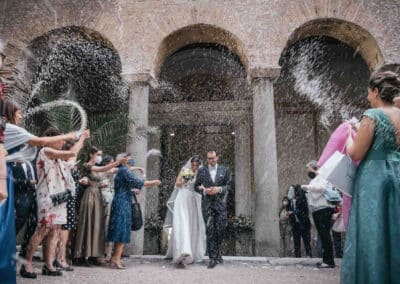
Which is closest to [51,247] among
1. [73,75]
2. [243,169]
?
[243,169]

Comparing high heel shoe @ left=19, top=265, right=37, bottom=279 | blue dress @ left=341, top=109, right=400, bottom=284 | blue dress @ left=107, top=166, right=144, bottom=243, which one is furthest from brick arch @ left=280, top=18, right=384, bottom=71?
high heel shoe @ left=19, top=265, right=37, bottom=279

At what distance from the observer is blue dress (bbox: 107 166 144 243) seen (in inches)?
238

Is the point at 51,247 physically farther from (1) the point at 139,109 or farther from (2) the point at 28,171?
(1) the point at 139,109

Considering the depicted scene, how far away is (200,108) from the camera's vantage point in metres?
11.9

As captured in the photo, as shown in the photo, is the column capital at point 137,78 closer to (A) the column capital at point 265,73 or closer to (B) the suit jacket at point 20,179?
(A) the column capital at point 265,73

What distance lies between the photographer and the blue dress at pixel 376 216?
274 cm

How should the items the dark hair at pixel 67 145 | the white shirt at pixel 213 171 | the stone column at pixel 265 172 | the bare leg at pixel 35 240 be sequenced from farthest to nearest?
the stone column at pixel 265 172, the white shirt at pixel 213 171, the dark hair at pixel 67 145, the bare leg at pixel 35 240

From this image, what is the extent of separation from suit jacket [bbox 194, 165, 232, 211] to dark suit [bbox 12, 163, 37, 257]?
2789 mm

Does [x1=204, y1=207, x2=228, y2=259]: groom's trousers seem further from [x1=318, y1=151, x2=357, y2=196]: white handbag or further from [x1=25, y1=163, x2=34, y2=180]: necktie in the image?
[x1=318, y1=151, x2=357, y2=196]: white handbag

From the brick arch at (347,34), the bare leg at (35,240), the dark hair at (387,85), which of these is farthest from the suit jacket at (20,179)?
the brick arch at (347,34)

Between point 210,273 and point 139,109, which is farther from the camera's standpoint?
point 139,109

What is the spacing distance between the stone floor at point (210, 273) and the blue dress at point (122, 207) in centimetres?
54

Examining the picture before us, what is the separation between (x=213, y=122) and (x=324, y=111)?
3711 millimetres

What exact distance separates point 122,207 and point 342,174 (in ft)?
13.3
